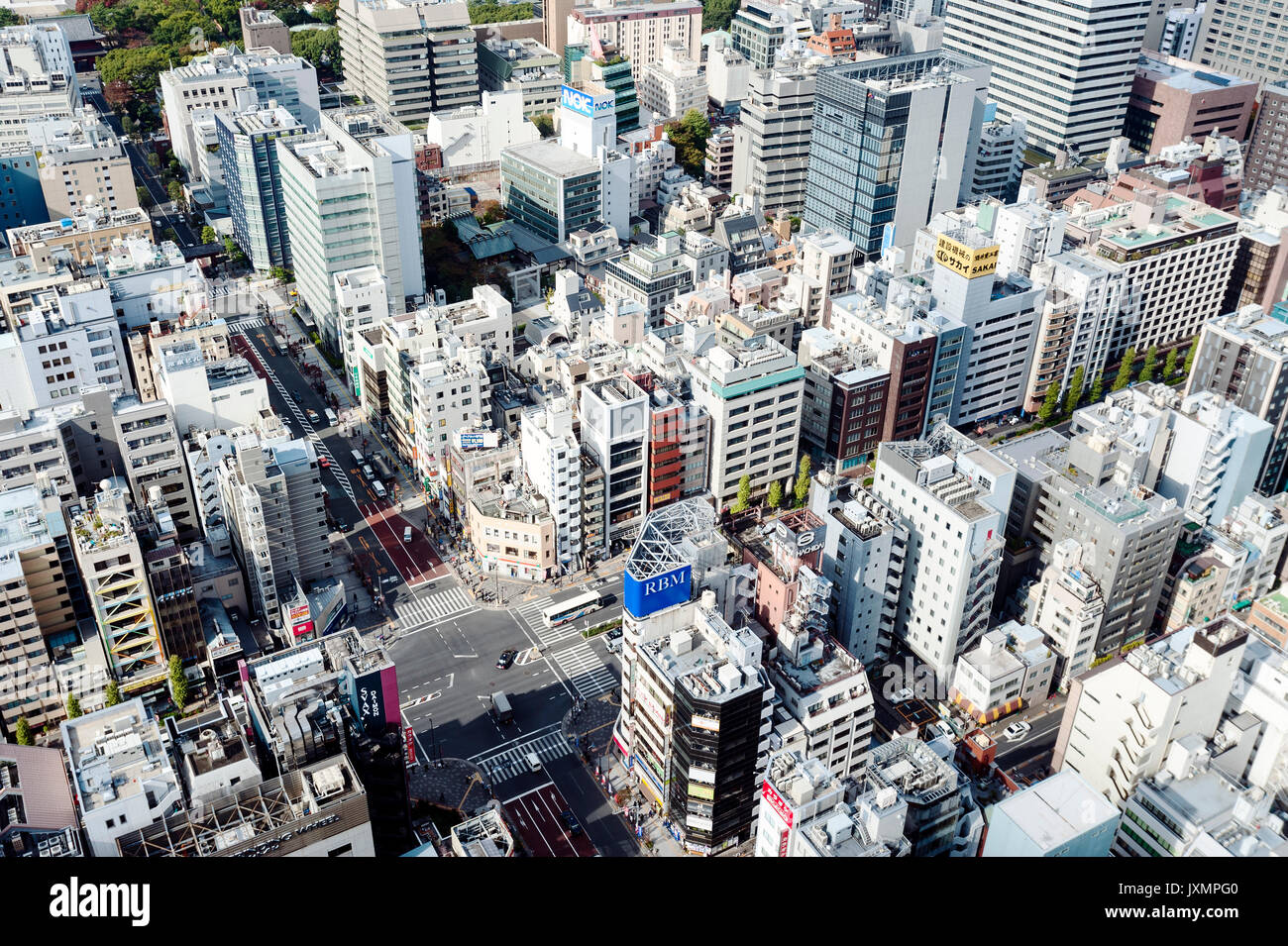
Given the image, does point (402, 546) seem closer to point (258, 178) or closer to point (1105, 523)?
point (1105, 523)

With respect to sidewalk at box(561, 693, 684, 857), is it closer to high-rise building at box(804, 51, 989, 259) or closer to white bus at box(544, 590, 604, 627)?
white bus at box(544, 590, 604, 627)

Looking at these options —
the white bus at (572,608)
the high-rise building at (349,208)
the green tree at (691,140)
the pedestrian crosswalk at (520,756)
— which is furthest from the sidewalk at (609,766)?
the green tree at (691,140)

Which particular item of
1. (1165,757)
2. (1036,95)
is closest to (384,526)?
(1165,757)

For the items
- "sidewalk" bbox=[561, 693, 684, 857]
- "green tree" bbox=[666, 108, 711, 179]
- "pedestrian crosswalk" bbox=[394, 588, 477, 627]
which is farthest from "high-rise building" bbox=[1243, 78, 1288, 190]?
"pedestrian crosswalk" bbox=[394, 588, 477, 627]

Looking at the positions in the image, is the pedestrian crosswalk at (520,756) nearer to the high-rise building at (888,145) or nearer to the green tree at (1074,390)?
the green tree at (1074,390)

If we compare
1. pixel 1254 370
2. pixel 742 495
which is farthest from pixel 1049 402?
pixel 742 495

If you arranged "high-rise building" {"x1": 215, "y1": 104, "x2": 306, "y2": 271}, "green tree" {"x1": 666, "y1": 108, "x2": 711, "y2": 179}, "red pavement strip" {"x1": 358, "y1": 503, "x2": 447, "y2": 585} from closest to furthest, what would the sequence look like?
"red pavement strip" {"x1": 358, "y1": 503, "x2": 447, "y2": 585}
"high-rise building" {"x1": 215, "y1": 104, "x2": 306, "y2": 271}
"green tree" {"x1": 666, "y1": 108, "x2": 711, "y2": 179}

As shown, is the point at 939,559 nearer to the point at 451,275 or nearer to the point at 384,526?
the point at 384,526

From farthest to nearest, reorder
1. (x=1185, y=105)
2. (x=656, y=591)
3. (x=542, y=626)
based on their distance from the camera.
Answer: (x=1185, y=105) < (x=542, y=626) < (x=656, y=591)
